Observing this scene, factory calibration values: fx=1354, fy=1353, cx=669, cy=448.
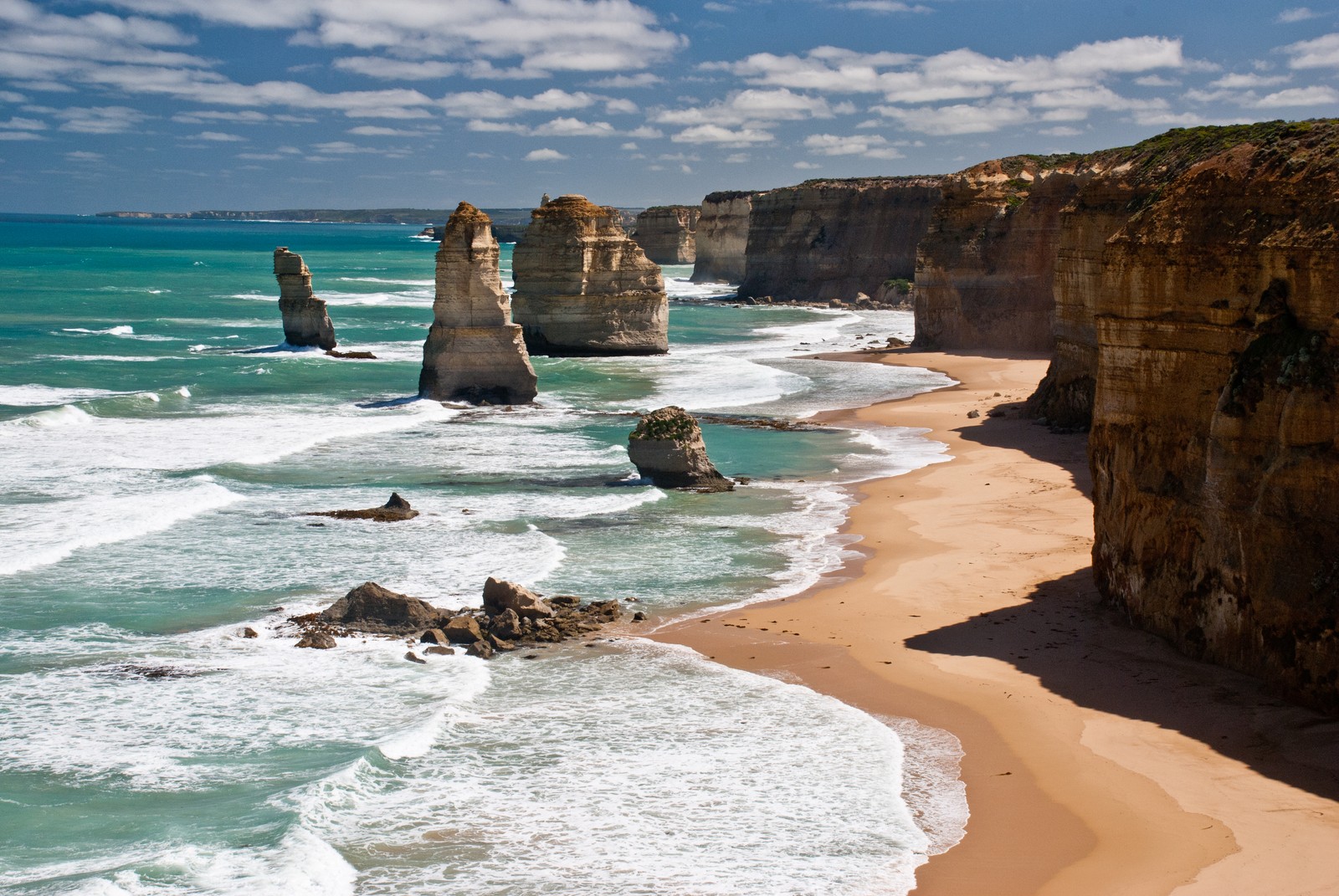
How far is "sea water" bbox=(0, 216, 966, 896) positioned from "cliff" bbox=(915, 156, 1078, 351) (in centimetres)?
1455

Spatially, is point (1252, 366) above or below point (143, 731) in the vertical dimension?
above

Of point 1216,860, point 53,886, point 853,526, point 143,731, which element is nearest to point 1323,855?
point 1216,860

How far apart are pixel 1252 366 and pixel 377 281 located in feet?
319

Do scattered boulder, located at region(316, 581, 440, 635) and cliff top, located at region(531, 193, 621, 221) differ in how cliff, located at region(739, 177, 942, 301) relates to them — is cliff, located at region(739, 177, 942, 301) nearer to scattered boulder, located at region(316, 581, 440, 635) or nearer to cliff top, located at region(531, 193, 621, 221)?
cliff top, located at region(531, 193, 621, 221)

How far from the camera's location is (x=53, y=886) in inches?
399

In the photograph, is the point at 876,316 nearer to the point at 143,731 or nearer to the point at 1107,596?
the point at 1107,596

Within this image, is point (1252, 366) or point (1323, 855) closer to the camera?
point (1323, 855)

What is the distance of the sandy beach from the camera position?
10.2 meters

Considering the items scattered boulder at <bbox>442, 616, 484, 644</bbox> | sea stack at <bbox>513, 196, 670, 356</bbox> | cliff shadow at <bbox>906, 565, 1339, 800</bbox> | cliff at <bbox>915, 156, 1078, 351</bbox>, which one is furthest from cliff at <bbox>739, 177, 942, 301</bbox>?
scattered boulder at <bbox>442, 616, 484, 644</bbox>

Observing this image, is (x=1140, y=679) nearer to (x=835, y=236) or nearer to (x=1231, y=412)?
(x=1231, y=412)

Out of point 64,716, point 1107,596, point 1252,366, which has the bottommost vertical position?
point 64,716

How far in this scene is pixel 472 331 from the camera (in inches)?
1510

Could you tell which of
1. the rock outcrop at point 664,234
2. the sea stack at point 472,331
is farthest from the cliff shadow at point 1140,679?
the rock outcrop at point 664,234

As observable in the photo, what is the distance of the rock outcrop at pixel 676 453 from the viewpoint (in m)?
26.0
